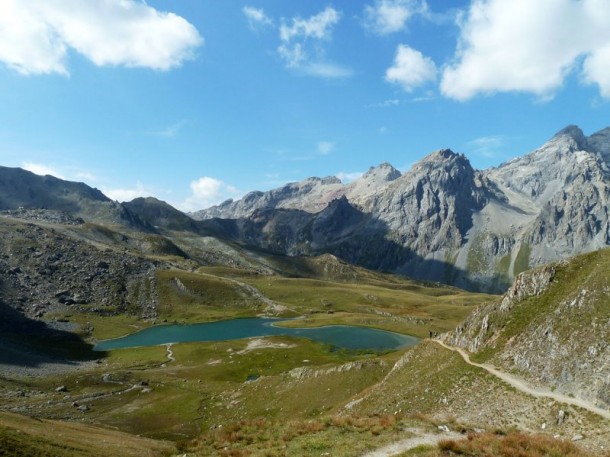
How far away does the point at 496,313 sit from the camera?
2110 inches

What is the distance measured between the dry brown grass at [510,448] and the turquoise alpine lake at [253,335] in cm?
11644

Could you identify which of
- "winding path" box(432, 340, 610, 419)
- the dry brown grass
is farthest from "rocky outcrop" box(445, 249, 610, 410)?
the dry brown grass

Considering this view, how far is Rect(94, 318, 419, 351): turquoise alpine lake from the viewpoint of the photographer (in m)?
147

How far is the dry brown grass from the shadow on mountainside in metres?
120

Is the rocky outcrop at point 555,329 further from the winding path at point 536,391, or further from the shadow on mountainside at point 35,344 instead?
the shadow on mountainside at point 35,344

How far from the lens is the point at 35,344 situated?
13438 cm

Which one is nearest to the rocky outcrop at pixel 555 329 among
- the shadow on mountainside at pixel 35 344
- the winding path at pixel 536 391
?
the winding path at pixel 536 391

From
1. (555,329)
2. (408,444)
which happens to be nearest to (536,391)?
(555,329)

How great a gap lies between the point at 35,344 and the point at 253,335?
7208cm

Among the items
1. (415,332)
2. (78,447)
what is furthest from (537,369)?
(415,332)

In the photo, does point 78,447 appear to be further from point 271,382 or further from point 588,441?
point 271,382

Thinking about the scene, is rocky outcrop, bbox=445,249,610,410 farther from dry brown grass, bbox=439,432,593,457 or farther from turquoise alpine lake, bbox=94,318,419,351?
turquoise alpine lake, bbox=94,318,419,351

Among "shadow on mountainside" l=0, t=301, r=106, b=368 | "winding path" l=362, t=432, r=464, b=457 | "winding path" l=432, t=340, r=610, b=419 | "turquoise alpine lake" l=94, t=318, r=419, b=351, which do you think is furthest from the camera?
"turquoise alpine lake" l=94, t=318, r=419, b=351

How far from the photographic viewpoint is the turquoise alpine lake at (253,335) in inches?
5797
